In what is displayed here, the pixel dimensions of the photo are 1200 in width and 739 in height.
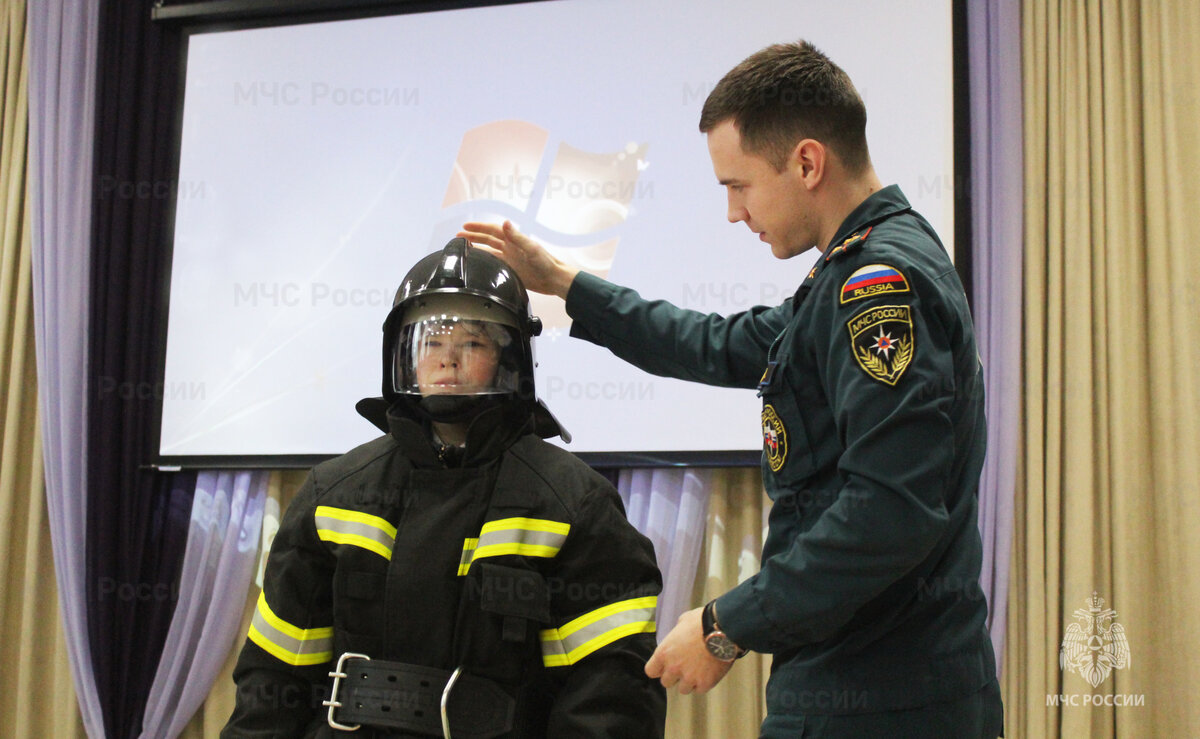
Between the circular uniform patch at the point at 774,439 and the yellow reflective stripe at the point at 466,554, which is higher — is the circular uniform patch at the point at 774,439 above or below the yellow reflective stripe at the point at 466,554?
above

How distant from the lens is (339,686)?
6.16 feet

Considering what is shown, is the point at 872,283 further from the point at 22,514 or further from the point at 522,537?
the point at 22,514

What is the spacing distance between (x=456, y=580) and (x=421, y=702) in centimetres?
23

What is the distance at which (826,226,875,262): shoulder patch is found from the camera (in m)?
1.39

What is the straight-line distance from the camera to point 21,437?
13.4 ft

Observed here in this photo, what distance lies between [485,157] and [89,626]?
244 cm

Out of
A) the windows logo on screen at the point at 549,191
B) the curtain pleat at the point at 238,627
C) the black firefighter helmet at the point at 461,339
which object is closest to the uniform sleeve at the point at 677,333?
the black firefighter helmet at the point at 461,339

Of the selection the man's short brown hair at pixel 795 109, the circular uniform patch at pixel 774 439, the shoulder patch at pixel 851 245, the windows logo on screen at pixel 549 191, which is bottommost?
the circular uniform patch at pixel 774 439

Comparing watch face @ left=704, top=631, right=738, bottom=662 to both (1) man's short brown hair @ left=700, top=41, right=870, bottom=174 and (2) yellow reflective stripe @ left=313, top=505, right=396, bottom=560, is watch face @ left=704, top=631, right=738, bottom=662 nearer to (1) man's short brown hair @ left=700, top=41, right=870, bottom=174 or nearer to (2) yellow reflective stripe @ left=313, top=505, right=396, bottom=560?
(1) man's short brown hair @ left=700, top=41, right=870, bottom=174

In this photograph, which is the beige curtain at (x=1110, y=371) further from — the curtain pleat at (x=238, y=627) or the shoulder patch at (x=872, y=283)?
the curtain pleat at (x=238, y=627)

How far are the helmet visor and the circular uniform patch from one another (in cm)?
76

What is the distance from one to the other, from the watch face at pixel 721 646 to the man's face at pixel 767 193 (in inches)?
24.7

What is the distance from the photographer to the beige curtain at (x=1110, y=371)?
304 cm

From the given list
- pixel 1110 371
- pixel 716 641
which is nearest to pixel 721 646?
pixel 716 641
